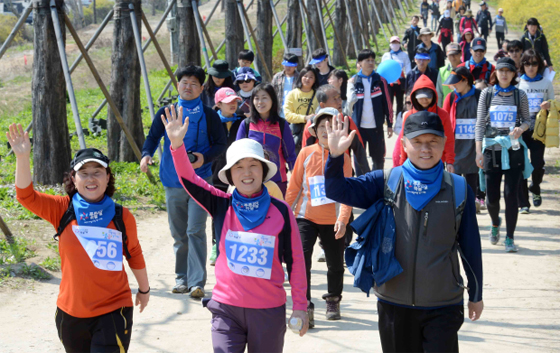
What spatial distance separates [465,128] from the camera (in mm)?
8695

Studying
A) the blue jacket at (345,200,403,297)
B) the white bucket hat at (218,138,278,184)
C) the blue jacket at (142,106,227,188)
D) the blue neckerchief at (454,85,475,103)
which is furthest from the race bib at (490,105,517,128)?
the white bucket hat at (218,138,278,184)

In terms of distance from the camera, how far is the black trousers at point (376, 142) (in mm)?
9297

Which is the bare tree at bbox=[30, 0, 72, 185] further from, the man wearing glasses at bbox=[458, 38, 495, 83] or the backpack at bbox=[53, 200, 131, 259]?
the man wearing glasses at bbox=[458, 38, 495, 83]

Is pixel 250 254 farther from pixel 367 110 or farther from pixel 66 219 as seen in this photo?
pixel 367 110

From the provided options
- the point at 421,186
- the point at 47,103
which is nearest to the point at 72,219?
the point at 421,186

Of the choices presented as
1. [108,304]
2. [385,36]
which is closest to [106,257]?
[108,304]

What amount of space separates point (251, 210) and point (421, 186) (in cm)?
88

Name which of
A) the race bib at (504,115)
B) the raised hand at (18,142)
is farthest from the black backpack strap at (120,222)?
the race bib at (504,115)

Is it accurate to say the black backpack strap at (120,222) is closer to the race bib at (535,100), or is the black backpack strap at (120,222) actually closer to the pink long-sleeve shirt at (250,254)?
the pink long-sleeve shirt at (250,254)

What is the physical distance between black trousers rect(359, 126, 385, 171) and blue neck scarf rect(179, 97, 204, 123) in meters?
3.52

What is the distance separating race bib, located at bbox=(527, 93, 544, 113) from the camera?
883cm

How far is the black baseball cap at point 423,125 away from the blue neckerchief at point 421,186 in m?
0.18

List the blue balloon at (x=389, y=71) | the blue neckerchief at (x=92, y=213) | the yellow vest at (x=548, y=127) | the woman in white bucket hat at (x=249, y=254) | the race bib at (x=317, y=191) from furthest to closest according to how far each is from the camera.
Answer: the blue balloon at (x=389, y=71) → the yellow vest at (x=548, y=127) → the race bib at (x=317, y=191) → the blue neckerchief at (x=92, y=213) → the woman in white bucket hat at (x=249, y=254)

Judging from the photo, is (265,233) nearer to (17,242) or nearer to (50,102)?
(17,242)
